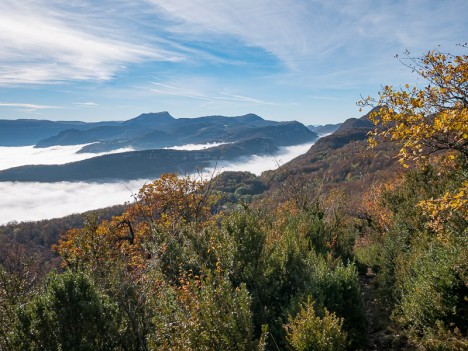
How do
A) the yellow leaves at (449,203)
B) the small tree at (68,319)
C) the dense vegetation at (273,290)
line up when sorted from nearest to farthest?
the yellow leaves at (449,203), the dense vegetation at (273,290), the small tree at (68,319)

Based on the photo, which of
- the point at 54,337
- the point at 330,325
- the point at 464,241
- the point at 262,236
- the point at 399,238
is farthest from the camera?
the point at 399,238

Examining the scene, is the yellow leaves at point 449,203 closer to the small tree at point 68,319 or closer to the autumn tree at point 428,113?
the autumn tree at point 428,113

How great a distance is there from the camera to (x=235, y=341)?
21.7ft

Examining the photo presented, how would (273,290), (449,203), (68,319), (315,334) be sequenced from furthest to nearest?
1. (273,290)
2. (68,319)
3. (315,334)
4. (449,203)

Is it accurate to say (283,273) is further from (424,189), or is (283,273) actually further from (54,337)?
(424,189)

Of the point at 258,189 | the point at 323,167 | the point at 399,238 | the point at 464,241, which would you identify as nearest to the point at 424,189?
the point at 399,238

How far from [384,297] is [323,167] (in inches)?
6938

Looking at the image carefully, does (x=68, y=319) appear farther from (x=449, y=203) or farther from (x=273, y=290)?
(x=449, y=203)

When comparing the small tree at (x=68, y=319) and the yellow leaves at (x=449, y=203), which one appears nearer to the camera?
the yellow leaves at (x=449, y=203)

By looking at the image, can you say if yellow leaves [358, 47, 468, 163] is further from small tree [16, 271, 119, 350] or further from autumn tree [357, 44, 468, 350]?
small tree [16, 271, 119, 350]

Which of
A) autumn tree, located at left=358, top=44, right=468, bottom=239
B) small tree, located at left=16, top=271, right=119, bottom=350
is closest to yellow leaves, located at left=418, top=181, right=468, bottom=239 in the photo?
autumn tree, located at left=358, top=44, right=468, bottom=239

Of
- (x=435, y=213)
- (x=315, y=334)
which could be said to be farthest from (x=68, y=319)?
(x=435, y=213)

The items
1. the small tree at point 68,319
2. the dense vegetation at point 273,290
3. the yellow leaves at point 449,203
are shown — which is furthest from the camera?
the small tree at point 68,319

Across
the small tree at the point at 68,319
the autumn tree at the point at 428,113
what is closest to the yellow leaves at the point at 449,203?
the autumn tree at the point at 428,113
